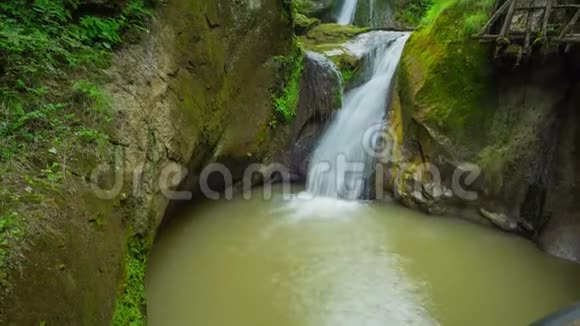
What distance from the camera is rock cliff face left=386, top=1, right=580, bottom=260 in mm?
5672

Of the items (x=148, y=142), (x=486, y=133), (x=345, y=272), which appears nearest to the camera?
(x=148, y=142)

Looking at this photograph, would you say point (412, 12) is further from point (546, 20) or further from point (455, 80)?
point (546, 20)

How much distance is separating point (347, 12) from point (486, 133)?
11.3 metres

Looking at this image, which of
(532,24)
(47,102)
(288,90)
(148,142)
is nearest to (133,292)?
(148,142)

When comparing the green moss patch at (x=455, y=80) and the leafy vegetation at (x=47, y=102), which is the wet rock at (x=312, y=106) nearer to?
the green moss patch at (x=455, y=80)

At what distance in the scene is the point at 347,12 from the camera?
52.9ft

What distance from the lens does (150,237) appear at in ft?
14.5

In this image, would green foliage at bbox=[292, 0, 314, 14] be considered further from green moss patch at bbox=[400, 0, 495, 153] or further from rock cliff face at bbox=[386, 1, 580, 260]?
green moss patch at bbox=[400, 0, 495, 153]

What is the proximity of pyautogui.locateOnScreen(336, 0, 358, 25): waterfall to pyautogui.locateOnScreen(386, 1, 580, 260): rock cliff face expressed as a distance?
903 cm

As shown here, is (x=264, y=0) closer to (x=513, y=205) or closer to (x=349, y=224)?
(x=349, y=224)

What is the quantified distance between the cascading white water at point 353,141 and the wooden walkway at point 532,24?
9.35 ft

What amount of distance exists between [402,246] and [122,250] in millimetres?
3999

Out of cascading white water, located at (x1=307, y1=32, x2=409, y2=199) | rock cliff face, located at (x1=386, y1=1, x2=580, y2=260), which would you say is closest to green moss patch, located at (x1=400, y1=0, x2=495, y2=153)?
rock cliff face, located at (x1=386, y1=1, x2=580, y2=260)

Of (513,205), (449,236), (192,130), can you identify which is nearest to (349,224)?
(449,236)
